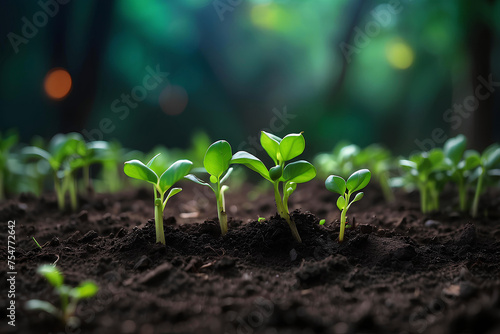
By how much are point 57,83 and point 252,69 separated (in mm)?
2338

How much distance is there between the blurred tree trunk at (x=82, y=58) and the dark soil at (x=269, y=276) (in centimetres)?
235

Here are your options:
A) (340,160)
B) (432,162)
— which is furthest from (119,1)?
(432,162)

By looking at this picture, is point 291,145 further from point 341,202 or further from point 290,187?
point 341,202

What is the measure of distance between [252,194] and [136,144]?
2.42m

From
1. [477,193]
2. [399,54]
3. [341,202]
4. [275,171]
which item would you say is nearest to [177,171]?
[275,171]

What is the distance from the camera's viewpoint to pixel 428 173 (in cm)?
184

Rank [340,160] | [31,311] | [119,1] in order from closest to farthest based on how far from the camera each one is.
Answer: [31,311] < [340,160] < [119,1]

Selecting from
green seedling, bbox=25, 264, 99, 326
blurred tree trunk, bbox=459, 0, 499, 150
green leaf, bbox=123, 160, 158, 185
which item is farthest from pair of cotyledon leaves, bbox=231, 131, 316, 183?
blurred tree trunk, bbox=459, 0, 499, 150

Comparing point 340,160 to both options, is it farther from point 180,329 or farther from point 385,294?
point 180,329

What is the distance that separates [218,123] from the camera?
16.3ft

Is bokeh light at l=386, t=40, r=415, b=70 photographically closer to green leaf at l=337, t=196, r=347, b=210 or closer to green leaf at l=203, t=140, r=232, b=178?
green leaf at l=337, t=196, r=347, b=210

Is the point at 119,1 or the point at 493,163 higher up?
the point at 119,1

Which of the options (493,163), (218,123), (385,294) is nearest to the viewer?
(385,294)

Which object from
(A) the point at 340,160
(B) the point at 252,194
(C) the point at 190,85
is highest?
(C) the point at 190,85
